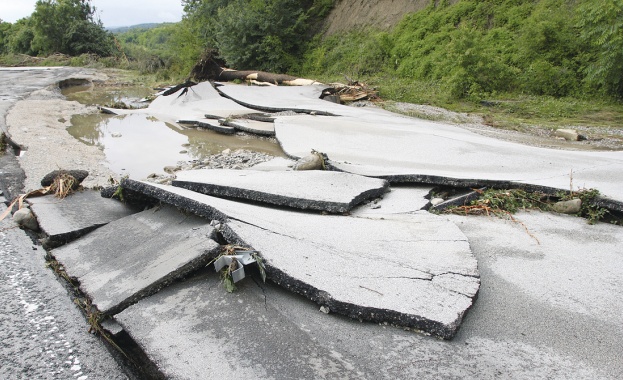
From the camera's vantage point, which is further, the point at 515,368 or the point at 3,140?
the point at 3,140

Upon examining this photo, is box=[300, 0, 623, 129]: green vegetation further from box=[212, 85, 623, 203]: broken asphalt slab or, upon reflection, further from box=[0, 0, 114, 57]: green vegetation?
box=[0, 0, 114, 57]: green vegetation

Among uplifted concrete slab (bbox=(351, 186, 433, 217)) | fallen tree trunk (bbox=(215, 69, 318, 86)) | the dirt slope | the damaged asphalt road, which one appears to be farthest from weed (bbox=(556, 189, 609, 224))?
the dirt slope

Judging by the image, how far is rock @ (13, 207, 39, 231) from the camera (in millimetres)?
3373

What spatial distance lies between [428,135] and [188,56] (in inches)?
709

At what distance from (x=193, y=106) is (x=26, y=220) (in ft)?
25.6

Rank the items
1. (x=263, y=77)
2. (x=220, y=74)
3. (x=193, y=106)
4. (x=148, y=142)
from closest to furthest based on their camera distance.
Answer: (x=148, y=142) → (x=193, y=106) → (x=263, y=77) → (x=220, y=74)

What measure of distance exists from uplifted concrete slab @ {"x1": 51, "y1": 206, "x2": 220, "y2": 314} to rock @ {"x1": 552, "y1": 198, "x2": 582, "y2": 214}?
297cm

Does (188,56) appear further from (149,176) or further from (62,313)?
(62,313)

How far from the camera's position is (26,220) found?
3.37 metres

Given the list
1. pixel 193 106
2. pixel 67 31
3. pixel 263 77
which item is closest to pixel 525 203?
pixel 193 106

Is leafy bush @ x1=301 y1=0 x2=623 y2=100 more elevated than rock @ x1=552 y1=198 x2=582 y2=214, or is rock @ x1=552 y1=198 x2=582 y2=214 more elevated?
leafy bush @ x1=301 y1=0 x2=623 y2=100

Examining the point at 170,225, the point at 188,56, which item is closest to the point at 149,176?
the point at 170,225

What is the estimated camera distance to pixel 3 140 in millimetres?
6297

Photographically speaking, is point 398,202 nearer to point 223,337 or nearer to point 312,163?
point 312,163
